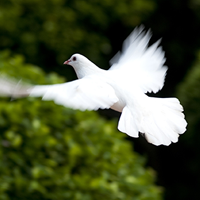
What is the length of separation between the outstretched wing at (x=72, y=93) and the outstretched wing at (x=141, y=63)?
678mm

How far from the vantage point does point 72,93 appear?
7.96 ft

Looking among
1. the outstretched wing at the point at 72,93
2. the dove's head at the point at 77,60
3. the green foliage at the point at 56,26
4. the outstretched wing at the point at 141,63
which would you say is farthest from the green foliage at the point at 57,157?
the green foliage at the point at 56,26

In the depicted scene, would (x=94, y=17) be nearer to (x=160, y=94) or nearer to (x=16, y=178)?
(x=160, y=94)

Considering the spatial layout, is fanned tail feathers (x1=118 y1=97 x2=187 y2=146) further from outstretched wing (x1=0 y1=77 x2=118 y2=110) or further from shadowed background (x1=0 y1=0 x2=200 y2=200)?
shadowed background (x1=0 y1=0 x2=200 y2=200)

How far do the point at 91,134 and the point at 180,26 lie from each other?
5.04 meters

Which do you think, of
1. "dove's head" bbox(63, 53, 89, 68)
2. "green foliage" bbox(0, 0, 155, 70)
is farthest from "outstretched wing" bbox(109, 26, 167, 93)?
"green foliage" bbox(0, 0, 155, 70)

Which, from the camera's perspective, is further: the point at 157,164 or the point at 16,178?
the point at 157,164

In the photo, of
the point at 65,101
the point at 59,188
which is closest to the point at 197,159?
the point at 59,188

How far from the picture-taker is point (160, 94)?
8.62 meters

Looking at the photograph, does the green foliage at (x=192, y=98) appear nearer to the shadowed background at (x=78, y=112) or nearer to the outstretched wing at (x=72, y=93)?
the shadowed background at (x=78, y=112)

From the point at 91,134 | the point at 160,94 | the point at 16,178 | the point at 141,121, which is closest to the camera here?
the point at 141,121

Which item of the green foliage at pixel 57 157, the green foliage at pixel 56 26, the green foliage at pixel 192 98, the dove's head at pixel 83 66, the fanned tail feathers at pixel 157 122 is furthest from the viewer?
the green foliage at pixel 56 26

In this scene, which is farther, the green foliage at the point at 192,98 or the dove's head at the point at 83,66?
the green foliage at the point at 192,98

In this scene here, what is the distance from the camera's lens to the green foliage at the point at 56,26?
24.8 feet
